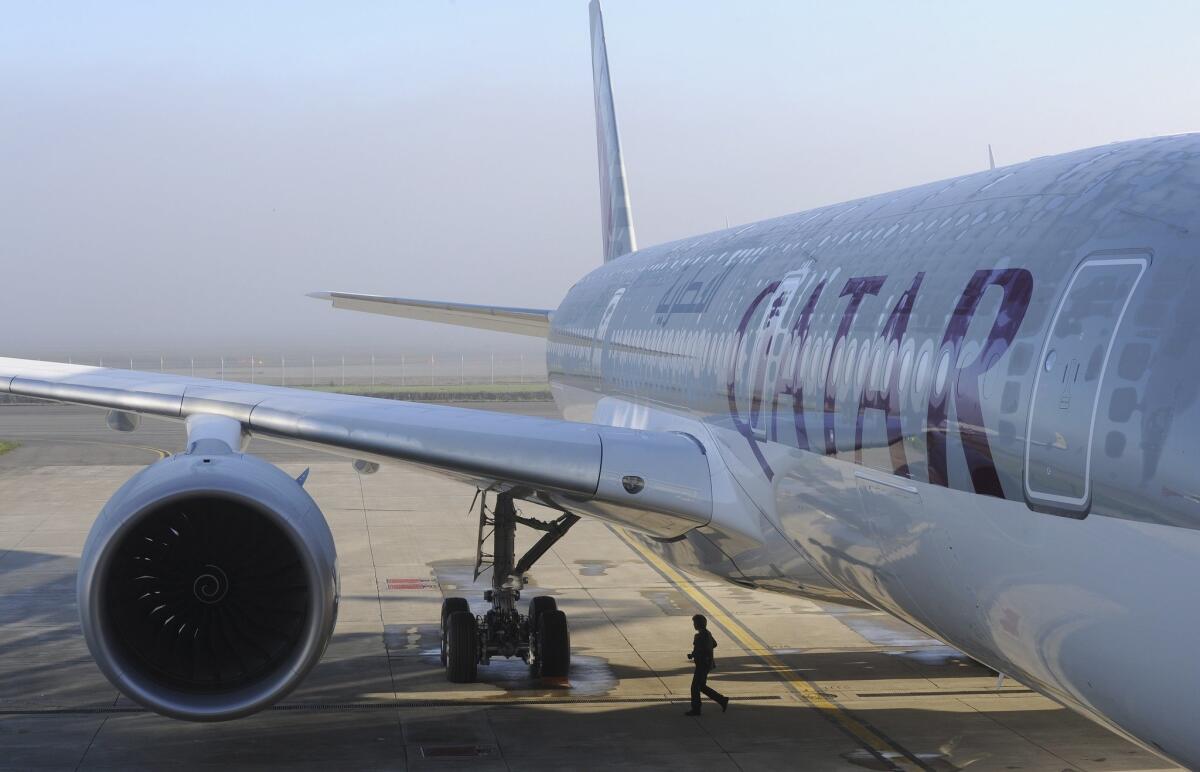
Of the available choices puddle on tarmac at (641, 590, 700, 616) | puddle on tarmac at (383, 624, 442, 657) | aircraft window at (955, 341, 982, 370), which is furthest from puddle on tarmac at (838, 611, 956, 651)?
aircraft window at (955, 341, 982, 370)

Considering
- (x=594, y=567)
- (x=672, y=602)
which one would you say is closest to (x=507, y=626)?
(x=672, y=602)

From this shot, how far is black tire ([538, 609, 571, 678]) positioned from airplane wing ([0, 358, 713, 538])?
1.82 meters

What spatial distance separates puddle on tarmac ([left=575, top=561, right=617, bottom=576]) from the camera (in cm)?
1945

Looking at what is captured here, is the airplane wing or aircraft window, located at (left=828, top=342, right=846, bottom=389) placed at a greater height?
aircraft window, located at (left=828, top=342, right=846, bottom=389)

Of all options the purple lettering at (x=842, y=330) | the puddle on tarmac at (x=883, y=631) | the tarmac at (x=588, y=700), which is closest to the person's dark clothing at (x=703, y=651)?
the tarmac at (x=588, y=700)

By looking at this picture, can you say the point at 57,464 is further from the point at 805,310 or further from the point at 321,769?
the point at 805,310

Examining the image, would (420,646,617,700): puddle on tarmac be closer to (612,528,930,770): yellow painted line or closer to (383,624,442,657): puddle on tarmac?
(383,624,442,657): puddle on tarmac

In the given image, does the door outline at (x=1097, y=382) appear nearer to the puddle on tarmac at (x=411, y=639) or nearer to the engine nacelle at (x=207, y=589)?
the engine nacelle at (x=207, y=589)

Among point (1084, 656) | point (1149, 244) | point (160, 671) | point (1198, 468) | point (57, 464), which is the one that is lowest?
point (57, 464)

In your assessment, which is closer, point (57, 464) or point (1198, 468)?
point (1198, 468)

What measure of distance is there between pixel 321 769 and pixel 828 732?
424 cm

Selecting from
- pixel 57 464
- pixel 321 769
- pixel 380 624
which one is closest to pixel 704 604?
pixel 380 624

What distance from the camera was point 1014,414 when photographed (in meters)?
5.70

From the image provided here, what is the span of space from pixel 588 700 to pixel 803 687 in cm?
215
